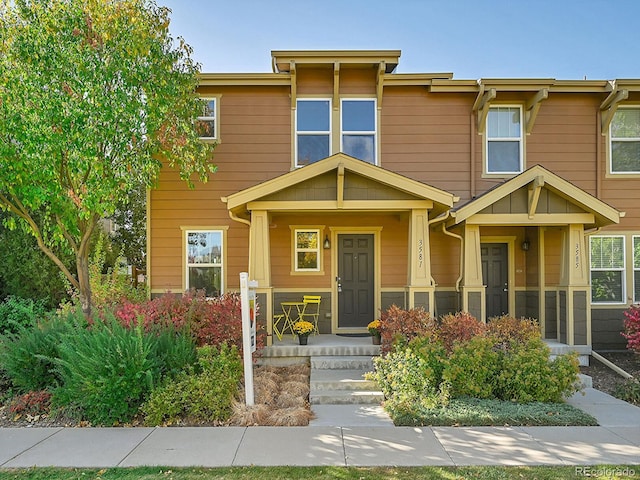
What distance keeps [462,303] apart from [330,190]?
3415 millimetres

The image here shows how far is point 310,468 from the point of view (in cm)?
413

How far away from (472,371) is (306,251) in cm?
471

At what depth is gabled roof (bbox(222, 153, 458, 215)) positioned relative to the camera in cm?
754

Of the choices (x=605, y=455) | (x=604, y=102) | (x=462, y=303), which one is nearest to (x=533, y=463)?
(x=605, y=455)

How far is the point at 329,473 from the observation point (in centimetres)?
403

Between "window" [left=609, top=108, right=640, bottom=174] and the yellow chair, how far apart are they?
24.5 ft

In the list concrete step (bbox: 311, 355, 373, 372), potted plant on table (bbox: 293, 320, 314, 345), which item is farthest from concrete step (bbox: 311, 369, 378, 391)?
potted plant on table (bbox: 293, 320, 314, 345)

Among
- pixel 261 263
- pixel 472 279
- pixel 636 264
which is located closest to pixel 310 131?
pixel 261 263

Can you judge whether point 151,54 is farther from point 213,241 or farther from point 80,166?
point 213,241

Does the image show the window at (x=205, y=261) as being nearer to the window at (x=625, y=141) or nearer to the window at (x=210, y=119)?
the window at (x=210, y=119)

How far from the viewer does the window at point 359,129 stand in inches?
379

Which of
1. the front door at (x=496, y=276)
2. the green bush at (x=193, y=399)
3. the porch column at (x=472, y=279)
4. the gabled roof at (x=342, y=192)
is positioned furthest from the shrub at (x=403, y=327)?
the front door at (x=496, y=276)

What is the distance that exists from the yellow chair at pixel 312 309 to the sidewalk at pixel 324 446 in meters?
3.80

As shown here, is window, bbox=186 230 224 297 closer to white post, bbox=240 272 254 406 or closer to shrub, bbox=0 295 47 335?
shrub, bbox=0 295 47 335
